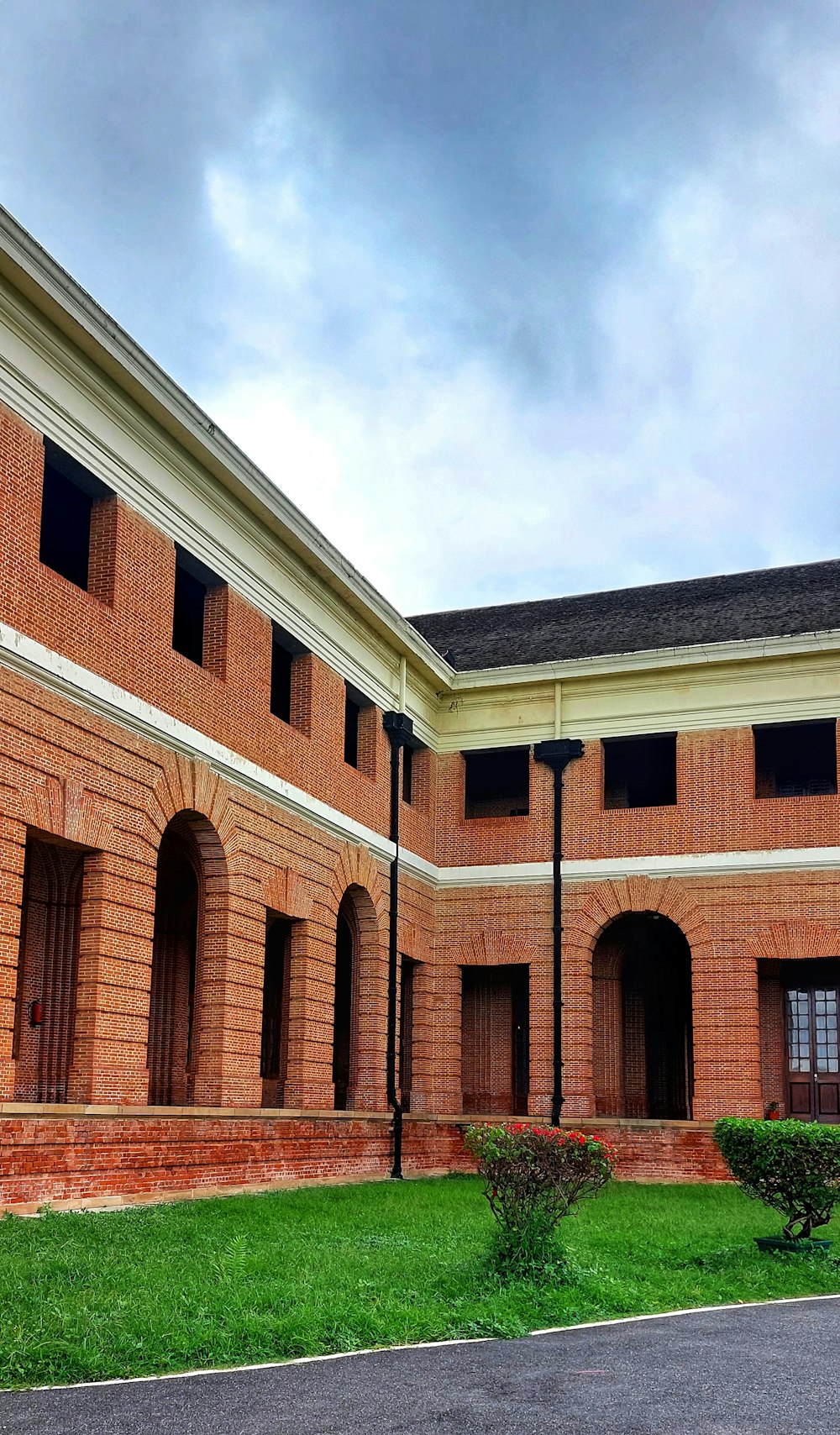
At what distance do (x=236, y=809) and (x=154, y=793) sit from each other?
6.72 feet

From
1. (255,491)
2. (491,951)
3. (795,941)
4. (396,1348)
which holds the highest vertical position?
(255,491)

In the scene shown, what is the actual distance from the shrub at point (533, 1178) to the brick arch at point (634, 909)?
43.0 feet

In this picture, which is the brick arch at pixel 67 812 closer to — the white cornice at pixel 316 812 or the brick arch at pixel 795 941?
the white cornice at pixel 316 812

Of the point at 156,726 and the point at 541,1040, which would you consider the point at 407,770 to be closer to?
the point at 541,1040

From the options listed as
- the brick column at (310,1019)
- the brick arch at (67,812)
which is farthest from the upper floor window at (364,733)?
the brick arch at (67,812)

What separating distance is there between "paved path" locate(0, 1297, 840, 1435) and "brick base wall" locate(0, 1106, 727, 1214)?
272 inches

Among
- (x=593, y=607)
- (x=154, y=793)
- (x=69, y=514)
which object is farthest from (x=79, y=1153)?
(x=593, y=607)

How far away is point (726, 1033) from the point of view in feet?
79.0

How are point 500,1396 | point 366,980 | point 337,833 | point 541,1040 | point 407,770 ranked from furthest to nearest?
point 407,770 < point 541,1040 < point 366,980 < point 337,833 < point 500,1396

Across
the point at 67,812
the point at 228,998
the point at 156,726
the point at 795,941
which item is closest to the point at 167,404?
the point at 156,726

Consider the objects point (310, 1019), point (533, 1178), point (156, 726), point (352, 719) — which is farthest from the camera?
point (352, 719)

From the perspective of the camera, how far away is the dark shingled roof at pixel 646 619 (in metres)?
25.8

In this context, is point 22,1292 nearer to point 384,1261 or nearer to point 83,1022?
point 384,1261

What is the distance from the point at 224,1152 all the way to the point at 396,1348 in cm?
957
